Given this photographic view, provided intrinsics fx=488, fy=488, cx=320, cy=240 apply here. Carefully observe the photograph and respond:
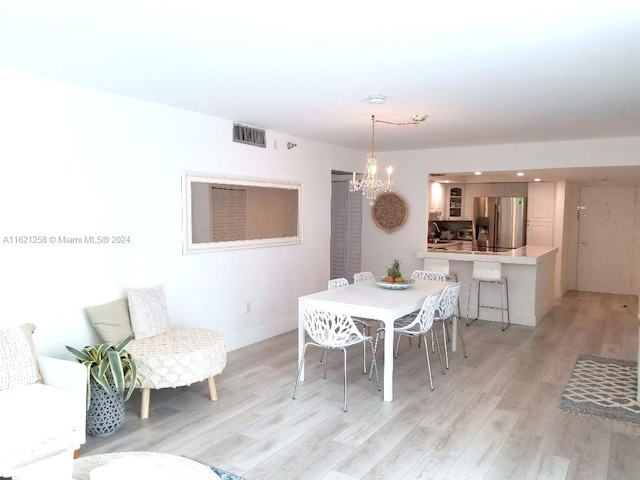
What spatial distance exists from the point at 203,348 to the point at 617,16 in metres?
3.17

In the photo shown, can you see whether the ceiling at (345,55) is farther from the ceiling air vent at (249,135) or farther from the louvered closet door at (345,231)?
the louvered closet door at (345,231)

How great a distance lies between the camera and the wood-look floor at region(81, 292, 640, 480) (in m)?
2.81

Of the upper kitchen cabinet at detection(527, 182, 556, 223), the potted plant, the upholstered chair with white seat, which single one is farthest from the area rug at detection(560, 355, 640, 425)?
the upper kitchen cabinet at detection(527, 182, 556, 223)

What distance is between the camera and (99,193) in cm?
379

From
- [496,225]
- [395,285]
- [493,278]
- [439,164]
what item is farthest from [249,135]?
[496,225]

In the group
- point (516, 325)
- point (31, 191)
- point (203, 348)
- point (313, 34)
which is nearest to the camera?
point (313, 34)

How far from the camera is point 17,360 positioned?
2922 mm

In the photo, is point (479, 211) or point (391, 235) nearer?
point (391, 235)

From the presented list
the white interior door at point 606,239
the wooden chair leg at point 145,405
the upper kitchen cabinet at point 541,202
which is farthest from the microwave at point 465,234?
the wooden chair leg at point 145,405

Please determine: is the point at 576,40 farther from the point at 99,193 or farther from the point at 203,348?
the point at 99,193

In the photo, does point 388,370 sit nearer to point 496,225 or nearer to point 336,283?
point 336,283

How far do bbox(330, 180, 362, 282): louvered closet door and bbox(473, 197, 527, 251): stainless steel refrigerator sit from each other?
2.20 metres

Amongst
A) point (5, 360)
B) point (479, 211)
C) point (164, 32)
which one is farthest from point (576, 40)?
point (479, 211)

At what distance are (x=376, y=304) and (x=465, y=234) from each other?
596 centimetres
